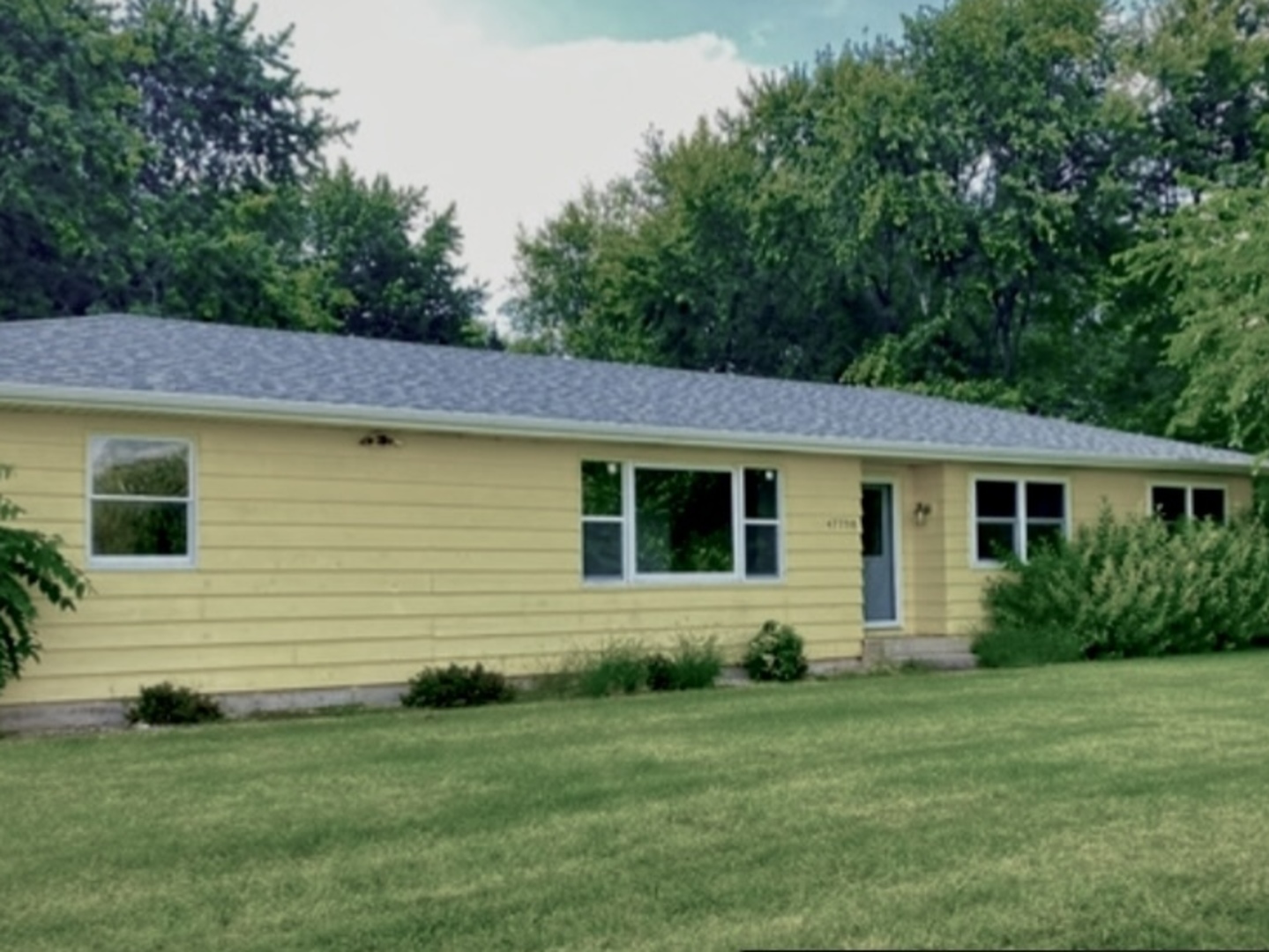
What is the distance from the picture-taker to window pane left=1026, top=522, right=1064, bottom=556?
16.5 metres

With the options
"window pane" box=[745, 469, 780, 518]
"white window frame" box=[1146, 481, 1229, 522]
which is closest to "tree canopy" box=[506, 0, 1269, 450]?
"white window frame" box=[1146, 481, 1229, 522]

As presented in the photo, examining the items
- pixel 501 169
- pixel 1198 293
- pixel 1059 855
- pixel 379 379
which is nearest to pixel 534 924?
pixel 1059 855

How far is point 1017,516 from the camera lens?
1659 centimetres

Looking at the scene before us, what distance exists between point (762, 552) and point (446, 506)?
12.6 feet

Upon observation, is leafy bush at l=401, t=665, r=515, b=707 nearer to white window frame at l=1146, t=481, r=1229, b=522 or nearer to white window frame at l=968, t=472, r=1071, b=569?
white window frame at l=968, t=472, r=1071, b=569

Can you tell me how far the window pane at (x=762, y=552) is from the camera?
14.3 meters

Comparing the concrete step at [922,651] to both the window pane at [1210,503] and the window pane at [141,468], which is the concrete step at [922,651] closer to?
the window pane at [1210,503]

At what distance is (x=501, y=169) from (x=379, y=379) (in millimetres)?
28253

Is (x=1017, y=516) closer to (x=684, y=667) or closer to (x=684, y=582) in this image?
(x=684, y=582)

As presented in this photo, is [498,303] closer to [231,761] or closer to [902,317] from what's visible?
[902,317]

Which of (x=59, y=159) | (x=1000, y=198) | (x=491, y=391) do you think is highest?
(x=1000, y=198)

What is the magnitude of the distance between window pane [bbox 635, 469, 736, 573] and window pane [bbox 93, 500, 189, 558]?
460 cm

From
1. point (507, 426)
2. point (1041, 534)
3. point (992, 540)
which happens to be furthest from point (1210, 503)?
point (507, 426)

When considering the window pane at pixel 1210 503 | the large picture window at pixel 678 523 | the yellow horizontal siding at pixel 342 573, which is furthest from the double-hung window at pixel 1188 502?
the yellow horizontal siding at pixel 342 573
